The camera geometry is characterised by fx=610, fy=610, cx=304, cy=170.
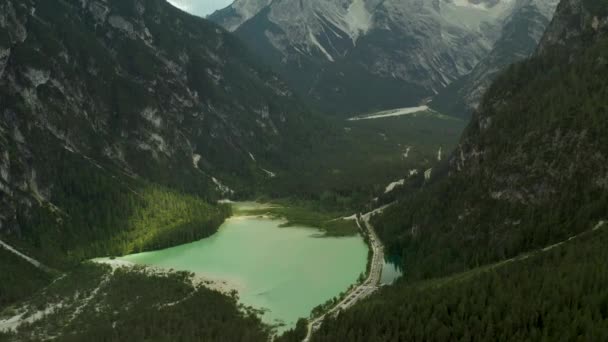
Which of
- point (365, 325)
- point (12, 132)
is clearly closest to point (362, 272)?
point (365, 325)

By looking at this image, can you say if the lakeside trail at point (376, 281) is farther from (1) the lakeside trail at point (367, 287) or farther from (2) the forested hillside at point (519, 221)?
(2) the forested hillside at point (519, 221)

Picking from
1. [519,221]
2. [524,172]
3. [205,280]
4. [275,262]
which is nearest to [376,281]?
[275,262]

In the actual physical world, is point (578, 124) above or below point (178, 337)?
above

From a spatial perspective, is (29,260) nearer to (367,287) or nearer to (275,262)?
(275,262)

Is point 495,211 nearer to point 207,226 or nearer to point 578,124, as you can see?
point 578,124

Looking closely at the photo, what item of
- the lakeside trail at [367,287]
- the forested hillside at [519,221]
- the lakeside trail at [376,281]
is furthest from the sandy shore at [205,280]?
the forested hillside at [519,221]
